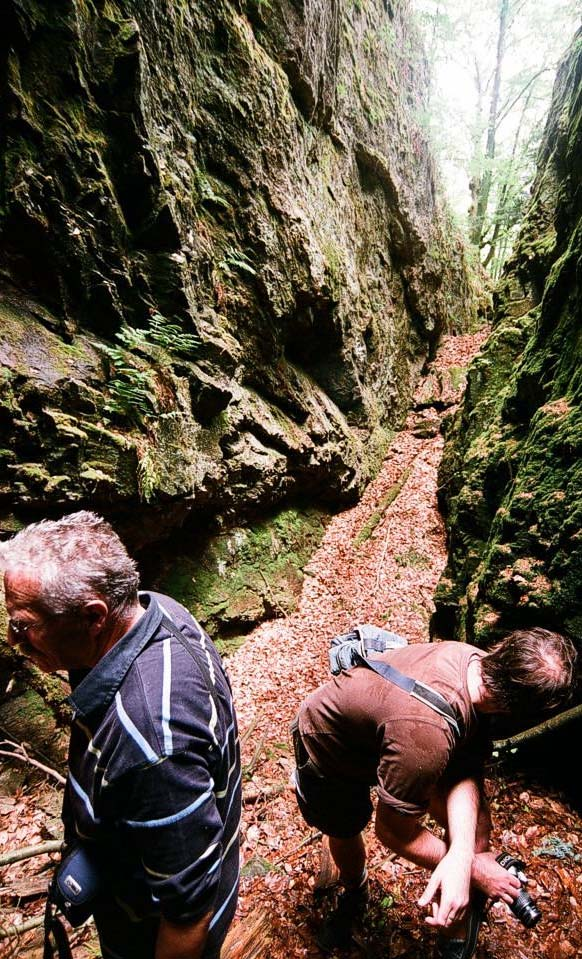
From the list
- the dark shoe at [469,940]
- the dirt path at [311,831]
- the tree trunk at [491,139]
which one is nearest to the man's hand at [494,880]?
the dark shoe at [469,940]

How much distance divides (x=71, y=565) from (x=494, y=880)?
2.39 metres

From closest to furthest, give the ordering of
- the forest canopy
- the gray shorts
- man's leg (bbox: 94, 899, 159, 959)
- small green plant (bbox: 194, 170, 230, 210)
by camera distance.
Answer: man's leg (bbox: 94, 899, 159, 959) → the gray shorts → small green plant (bbox: 194, 170, 230, 210) → the forest canopy

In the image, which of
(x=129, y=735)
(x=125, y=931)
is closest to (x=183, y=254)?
(x=129, y=735)

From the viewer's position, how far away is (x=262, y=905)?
2904mm

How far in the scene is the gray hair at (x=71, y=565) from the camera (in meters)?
1.50

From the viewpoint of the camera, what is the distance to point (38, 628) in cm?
153

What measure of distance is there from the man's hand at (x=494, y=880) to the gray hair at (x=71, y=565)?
2.08 metres

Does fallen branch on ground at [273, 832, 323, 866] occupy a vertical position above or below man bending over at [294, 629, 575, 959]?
below

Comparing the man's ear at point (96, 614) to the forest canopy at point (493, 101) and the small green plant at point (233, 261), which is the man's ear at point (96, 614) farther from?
the forest canopy at point (493, 101)

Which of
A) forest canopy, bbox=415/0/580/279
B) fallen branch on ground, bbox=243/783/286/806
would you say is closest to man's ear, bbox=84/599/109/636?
fallen branch on ground, bbox=243/783/286/806

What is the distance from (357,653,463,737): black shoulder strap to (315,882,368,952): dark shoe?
184 centimetres

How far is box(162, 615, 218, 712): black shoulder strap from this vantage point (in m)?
1.61

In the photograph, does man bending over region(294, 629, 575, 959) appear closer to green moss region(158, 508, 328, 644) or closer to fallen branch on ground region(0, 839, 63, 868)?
fallen branch on ground region(0, 839, 63, 868)

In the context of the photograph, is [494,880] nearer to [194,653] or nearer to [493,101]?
[194,653]
